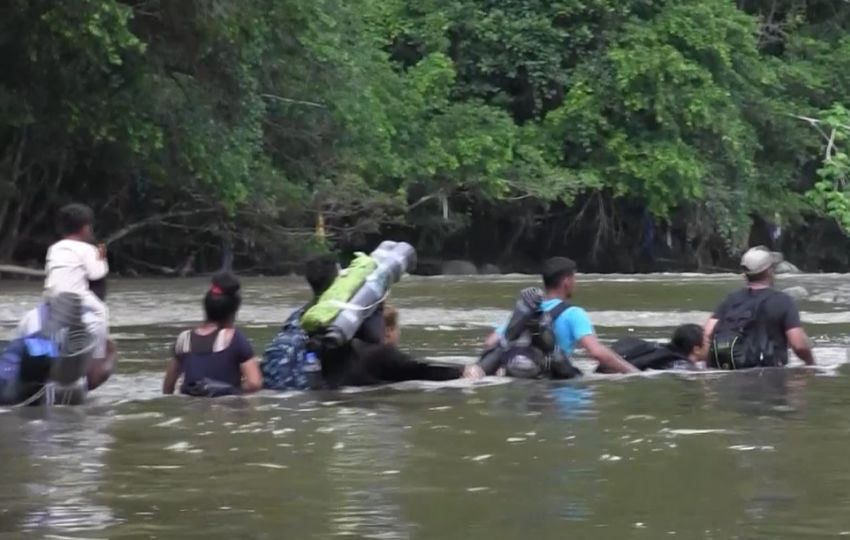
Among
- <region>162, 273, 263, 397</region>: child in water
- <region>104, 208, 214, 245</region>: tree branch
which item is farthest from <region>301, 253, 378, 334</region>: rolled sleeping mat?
<region>104, 208, 214, 245</region>: tree branch

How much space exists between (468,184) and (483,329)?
17.5m

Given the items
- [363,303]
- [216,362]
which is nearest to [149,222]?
[363,303]

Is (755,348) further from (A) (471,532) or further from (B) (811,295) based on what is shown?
(B) (811,295)

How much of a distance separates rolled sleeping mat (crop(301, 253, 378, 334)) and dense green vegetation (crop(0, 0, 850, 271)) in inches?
421

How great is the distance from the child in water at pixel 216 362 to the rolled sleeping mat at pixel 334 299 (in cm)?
43

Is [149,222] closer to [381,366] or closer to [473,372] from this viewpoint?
[473,372]

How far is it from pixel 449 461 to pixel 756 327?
14.9ft

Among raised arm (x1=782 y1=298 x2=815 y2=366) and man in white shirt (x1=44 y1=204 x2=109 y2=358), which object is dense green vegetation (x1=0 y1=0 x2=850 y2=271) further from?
raised arm (x1=782 y1=298 x2=815 y2=366)

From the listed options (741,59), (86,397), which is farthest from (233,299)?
(741,59)

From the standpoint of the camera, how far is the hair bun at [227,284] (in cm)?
1075

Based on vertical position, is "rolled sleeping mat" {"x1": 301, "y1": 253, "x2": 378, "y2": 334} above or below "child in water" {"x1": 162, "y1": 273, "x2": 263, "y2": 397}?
above

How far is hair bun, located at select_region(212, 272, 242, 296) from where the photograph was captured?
10750 millimetres

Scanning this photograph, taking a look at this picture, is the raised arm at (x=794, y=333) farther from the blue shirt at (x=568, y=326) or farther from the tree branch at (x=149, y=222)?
the tree branch at (x=149, y=222)

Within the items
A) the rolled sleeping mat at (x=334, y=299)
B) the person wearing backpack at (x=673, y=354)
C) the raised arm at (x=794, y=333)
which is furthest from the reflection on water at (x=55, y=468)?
the raised arm at (x=794, y=333)
